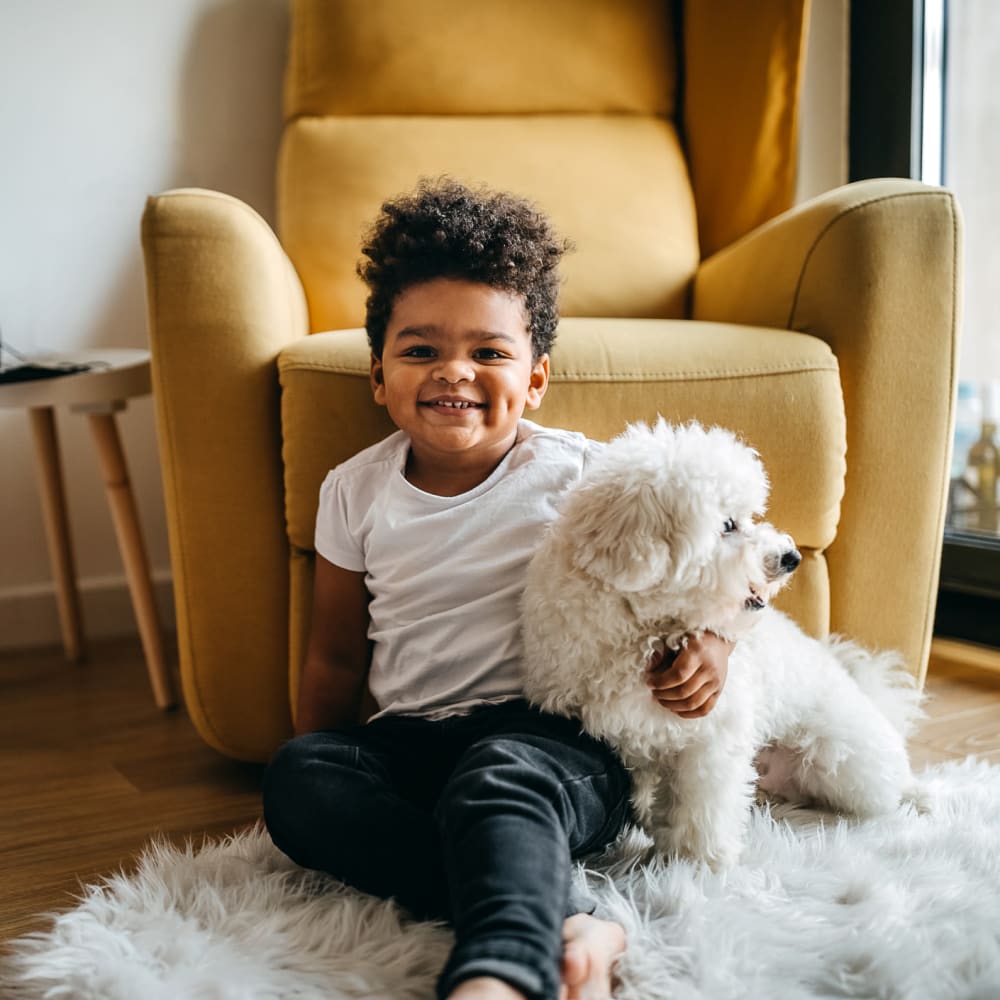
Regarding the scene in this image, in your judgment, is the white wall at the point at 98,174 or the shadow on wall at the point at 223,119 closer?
the white wall at the point at 98,174

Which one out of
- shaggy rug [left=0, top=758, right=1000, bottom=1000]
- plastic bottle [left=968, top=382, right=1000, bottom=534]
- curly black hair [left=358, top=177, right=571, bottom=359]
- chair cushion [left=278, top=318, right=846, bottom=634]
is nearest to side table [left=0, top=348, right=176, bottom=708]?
chair cushion [left=278, top=318, right=846, bottom=634]

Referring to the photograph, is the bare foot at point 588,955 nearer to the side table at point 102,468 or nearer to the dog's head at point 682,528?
the dog's head at point 682,528

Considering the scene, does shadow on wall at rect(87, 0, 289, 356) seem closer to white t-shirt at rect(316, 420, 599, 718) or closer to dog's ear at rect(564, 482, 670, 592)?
white t-shirt at rect(316, 420, 599, 718)

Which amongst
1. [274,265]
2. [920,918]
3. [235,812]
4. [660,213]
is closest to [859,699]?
[920,918]

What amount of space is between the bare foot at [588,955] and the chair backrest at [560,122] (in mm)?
1271

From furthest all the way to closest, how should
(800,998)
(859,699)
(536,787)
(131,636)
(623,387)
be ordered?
1. (131,636)
2. (623,387)
3. (859,699)
4. (536,787)
5. (800,998)

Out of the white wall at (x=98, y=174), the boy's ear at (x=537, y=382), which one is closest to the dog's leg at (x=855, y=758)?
the boy's ear at (x=537, y=382)

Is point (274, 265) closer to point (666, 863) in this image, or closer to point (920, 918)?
point (666, 863)

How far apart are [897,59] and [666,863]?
2017mm

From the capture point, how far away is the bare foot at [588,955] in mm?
840

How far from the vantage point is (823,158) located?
254 cm

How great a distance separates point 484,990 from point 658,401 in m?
0.80

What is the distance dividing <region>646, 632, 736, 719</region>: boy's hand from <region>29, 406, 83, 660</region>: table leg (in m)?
1.51

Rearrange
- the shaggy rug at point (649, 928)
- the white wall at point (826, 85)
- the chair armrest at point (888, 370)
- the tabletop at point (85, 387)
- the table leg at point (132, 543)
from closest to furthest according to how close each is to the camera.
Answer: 1. the shaggy rug at point (649, 928)
2. the chair armrest at point (888, 370)
3. the tabletop at point (85, 387)
4. the table leg at point (132, 543)
5. the white wall at point (826, 85)
